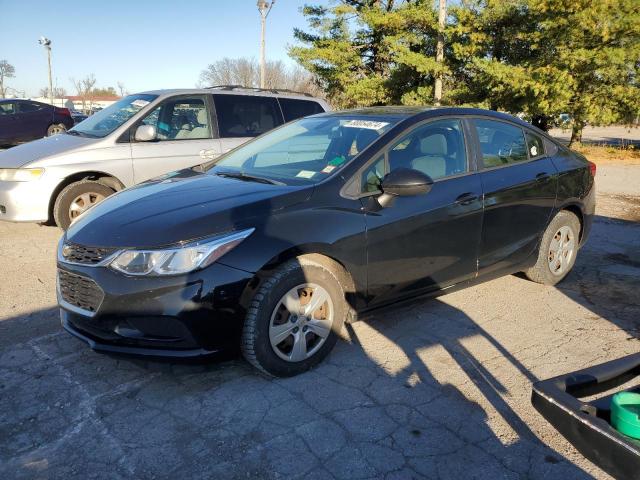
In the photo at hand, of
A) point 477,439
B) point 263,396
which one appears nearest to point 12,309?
point 263,396

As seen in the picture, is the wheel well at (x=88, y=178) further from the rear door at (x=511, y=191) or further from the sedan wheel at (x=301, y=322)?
the rear door at (x=511, y=191)

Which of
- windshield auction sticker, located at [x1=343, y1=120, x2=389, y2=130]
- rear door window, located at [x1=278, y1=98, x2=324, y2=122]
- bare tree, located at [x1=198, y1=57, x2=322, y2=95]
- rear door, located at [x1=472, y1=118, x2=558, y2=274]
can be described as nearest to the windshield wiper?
windshield auction sticker, located at [x1=343, y1=120, x2=389, y2=130]

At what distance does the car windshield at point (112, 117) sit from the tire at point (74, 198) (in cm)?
65

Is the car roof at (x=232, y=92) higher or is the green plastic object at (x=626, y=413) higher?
the car roof at (x=232, y=92)

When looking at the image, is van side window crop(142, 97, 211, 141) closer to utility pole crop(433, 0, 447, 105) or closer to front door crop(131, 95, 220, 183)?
front door crop(131, 95, 220, 183)

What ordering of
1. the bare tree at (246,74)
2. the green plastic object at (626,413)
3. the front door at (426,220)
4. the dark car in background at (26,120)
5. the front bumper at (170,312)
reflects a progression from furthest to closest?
the bare tree at (246,74) < the dark car in background at (26,120) < the front door at (426,220) < the front bumper at (170,312) < the green plastic object at (626,413)

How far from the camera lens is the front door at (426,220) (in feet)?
10.8

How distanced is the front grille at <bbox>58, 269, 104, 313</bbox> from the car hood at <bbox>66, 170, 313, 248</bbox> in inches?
8.1

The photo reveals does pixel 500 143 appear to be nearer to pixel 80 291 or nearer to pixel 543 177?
pixel 543 177

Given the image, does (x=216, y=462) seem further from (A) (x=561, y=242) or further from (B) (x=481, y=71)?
(B) (x=481, y=71)

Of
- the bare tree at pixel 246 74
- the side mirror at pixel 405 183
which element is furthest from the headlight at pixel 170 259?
the bare tree at pixel 246 74

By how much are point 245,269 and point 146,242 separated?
1.76ft

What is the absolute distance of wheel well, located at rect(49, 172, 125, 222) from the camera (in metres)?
5.78

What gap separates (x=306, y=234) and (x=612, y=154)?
69.3 feet
